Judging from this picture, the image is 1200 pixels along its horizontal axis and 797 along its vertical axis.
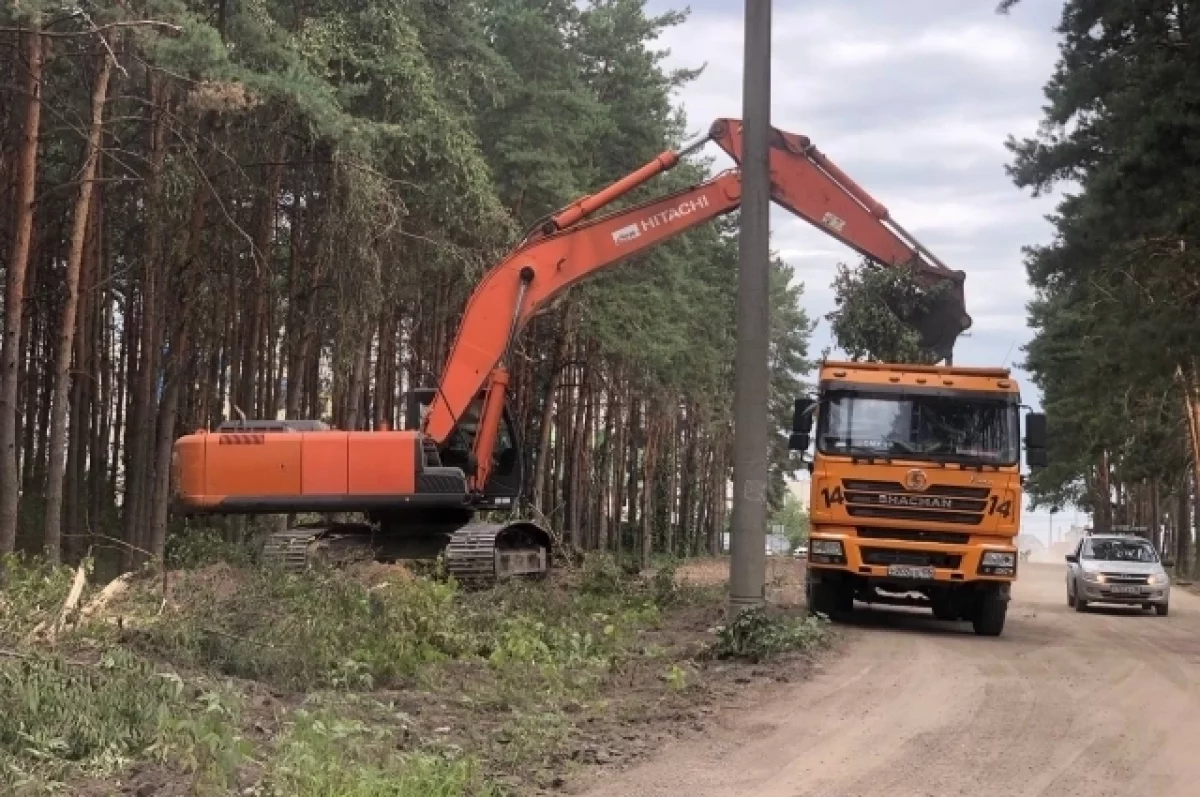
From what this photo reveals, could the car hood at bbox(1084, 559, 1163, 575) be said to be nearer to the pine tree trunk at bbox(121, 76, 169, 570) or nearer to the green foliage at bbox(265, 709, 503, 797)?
the pine tree trunk at bbox(121, 76, 169, 570)

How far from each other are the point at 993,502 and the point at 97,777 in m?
11.8

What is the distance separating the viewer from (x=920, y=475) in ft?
52.1

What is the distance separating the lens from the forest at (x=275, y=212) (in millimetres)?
16062

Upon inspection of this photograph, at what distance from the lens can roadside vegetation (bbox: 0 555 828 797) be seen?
684 centimetres

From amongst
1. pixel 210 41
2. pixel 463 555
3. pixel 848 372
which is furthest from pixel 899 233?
pixel 210 41

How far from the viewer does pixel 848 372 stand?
16.6 m

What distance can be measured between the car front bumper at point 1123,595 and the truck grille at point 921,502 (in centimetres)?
1003

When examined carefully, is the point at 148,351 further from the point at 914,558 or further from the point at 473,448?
the point at 914,558

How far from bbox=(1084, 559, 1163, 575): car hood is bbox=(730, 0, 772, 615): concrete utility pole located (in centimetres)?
1327

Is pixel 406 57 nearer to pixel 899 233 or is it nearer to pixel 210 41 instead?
pixel 210 41

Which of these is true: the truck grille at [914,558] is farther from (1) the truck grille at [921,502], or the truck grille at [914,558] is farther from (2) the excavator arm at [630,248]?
(2) the excavator arm at [630,248]

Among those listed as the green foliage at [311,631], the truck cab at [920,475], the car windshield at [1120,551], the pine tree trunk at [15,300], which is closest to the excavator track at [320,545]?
the green foliage at [311,631]

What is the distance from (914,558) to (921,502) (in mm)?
714

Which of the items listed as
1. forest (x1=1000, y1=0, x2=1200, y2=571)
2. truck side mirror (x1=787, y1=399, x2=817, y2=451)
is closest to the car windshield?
forest (x1=1000, y1=0, x2=1200, y2=571)
